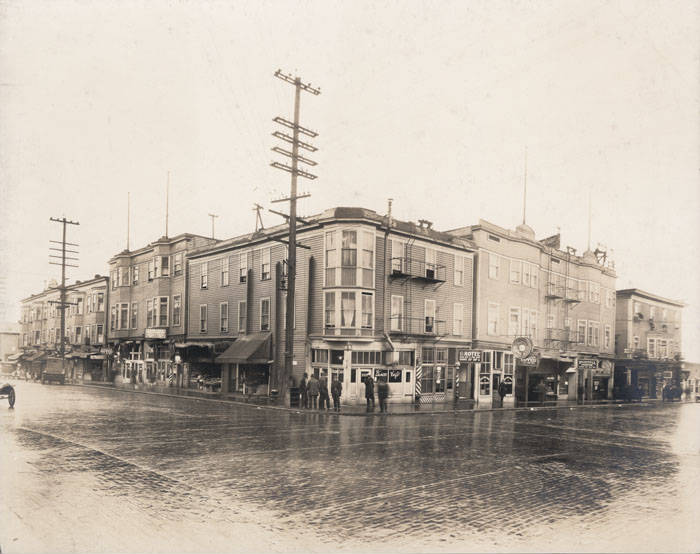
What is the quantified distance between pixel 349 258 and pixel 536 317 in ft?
53.7

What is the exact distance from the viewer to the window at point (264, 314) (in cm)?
3408

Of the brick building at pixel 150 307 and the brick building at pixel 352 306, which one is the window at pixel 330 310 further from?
the brick building at pixel 150 307

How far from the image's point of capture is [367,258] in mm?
30328

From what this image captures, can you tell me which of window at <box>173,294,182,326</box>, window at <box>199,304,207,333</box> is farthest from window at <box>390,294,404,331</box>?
window at <box>173,294,182,326</box>

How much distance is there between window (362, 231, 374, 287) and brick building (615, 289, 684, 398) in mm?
30094

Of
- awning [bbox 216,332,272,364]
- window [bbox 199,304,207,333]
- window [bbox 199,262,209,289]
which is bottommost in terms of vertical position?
awning [bbox 216,332,272,364]

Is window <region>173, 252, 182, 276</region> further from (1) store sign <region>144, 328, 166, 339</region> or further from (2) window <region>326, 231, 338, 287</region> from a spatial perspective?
(2) window <region>326, 231, 338, 287</region>

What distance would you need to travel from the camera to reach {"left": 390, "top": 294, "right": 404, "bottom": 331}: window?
31.2 metres

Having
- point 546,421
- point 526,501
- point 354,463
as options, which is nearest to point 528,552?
point 526,501

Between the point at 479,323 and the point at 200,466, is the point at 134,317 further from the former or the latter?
the point at 200,466

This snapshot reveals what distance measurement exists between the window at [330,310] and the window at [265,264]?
18.6ft

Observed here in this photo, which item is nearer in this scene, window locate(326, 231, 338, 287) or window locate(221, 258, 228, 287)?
window locate(326, 231, 338, 287)

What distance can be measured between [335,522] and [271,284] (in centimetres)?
2681

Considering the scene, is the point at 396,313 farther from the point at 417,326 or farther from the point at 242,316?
the point at 242,316
